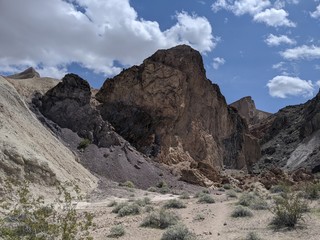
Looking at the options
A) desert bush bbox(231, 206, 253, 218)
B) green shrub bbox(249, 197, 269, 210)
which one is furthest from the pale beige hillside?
green shrub bbox(249, 197, 269, 210)

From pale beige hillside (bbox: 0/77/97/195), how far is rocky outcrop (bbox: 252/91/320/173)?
130 ft

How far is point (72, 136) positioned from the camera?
37.8 meters

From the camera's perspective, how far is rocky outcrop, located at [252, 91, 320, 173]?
64.9 m

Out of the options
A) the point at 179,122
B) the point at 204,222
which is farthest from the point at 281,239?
the point at 179,122

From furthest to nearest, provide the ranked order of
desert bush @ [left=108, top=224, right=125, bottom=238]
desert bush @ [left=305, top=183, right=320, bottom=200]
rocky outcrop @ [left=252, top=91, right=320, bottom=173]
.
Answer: rocky outcrop @ [left=252, top=91, right=320, bottom=173] → desert bush @ [left=305, top=183, right=320, bottom=200] → desert bush @ [left=108, top=224, right=125, bottom=238]

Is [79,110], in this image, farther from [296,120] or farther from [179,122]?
[296,120]

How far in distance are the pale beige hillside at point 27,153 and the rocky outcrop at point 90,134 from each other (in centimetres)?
389

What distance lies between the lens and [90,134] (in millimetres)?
38938

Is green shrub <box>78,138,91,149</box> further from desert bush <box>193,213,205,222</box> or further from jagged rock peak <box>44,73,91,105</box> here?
desert bush <box>193,213,205,222</box>

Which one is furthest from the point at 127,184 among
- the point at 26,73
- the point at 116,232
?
the point at 26,73

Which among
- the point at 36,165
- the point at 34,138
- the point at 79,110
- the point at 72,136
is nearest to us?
the point at 36,165

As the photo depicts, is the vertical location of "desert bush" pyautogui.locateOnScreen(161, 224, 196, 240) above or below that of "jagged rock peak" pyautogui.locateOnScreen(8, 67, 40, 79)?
below

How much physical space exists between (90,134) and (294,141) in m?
49.7

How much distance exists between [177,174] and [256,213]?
27.3 meters
